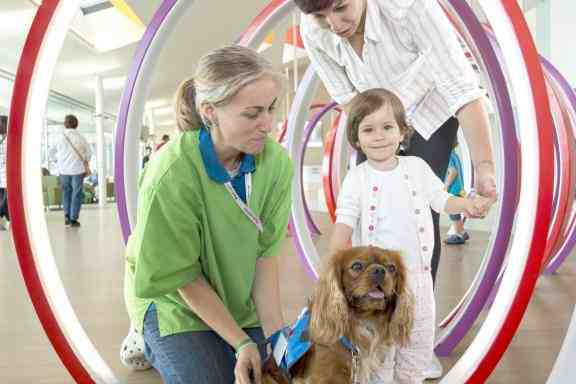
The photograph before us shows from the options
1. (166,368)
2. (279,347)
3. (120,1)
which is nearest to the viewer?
(279,347)

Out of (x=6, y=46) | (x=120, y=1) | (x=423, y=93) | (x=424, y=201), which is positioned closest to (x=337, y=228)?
(x=424, y=201)

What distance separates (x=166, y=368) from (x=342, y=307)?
62 centimetres

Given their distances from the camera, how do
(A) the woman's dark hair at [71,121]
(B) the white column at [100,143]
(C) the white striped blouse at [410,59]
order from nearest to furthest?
1. (C) the white striped blouse at [410,59]
2. (A) the woman's dark hair at [71,121]
3. (B) the white column at [100,143]

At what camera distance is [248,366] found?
1527mm

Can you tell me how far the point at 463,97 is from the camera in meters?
1.98

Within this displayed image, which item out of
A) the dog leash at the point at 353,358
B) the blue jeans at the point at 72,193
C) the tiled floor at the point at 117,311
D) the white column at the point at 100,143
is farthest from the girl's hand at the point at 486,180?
the white column at the point at 100,143

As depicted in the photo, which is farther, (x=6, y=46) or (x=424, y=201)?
(x=6, y=46)

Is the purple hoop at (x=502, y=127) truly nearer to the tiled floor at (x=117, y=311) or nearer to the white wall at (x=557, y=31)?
the tiled floor at (x=117, y=311)

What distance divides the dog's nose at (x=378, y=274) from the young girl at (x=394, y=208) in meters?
0.36

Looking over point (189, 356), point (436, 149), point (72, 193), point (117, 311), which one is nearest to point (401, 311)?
point (189, 356)

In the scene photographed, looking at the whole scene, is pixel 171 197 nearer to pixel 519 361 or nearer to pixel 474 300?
pixel 474 300

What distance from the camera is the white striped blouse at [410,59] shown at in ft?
6.45

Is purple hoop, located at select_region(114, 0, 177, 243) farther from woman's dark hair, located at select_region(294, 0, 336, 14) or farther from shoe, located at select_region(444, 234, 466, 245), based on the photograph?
shoe, located at select_region(444, 234, 466, 245)

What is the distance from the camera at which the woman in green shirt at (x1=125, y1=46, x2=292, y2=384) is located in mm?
1567
